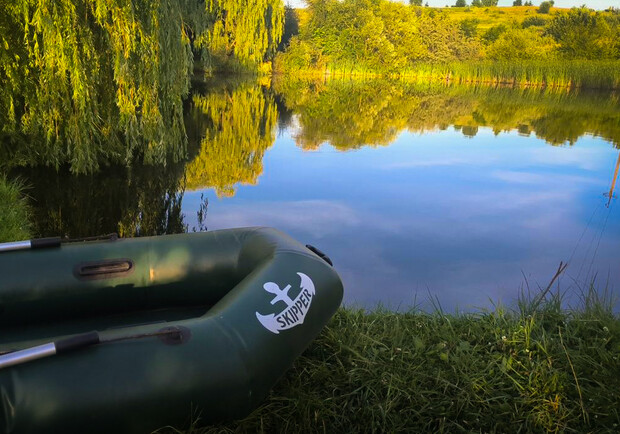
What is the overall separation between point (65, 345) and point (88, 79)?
179 inches

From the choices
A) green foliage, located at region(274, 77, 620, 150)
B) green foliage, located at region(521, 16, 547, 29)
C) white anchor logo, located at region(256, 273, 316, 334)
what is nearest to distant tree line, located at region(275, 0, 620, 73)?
green foliage, located at region(521, 16, 547, 29)

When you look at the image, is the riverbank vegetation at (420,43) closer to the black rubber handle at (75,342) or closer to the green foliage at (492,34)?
the green foliage at (492,34)

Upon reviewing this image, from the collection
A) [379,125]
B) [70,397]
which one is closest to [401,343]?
[70,397]

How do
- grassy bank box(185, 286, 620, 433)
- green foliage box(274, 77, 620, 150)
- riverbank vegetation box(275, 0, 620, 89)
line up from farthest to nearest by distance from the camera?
riverbank vegetation box(275, 0, 620, 89), green foliage box(274, 77, 620, 150), grassy bank box(185, 286, 620, 433)

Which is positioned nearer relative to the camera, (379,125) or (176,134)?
(176,134)

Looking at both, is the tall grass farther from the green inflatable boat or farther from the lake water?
the green inflatable boat

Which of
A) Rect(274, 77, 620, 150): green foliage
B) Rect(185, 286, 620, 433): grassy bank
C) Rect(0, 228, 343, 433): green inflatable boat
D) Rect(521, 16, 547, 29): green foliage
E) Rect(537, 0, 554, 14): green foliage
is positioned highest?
Rect(537, 0, 554, 14): green foliage

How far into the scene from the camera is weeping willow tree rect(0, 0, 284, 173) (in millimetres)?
5016

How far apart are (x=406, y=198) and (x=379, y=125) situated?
6.61m

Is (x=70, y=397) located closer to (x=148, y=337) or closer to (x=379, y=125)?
(x=148, y=337)

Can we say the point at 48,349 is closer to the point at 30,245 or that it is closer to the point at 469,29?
the point at 30,245

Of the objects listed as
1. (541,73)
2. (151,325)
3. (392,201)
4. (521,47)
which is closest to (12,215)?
(151,325)

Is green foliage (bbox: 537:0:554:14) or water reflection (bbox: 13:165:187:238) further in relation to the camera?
green foliage (bbox: 537:0:554:14)

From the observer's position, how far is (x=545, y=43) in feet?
123
